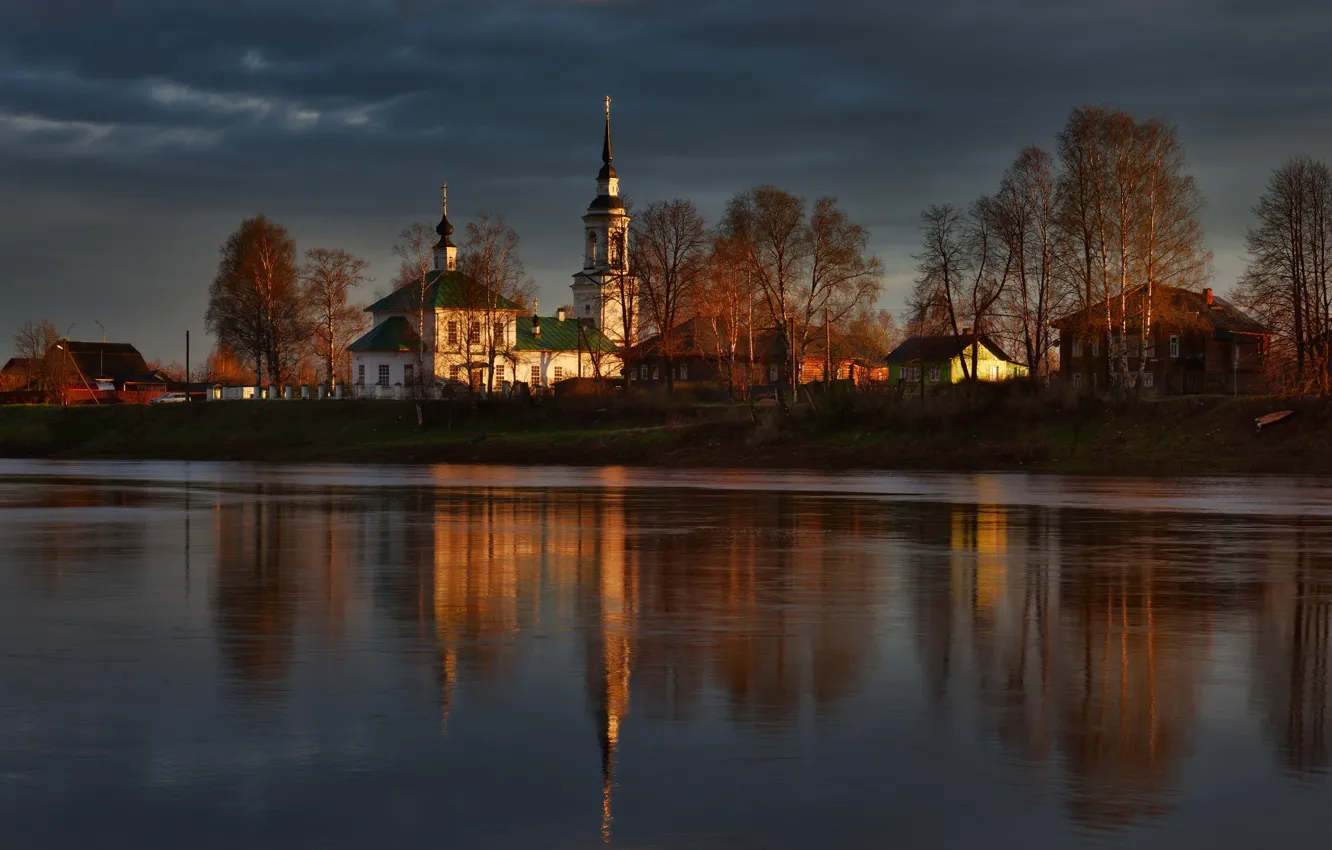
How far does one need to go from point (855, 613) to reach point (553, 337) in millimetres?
111631

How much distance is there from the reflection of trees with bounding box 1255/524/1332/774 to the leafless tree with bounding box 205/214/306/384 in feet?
334

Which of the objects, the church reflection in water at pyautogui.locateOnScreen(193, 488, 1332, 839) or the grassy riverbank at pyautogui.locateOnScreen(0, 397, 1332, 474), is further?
the grassy riverbank at pyautogui.locateOnScreen(0, 397, 1332, 474)

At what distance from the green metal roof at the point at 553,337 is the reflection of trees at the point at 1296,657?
100m

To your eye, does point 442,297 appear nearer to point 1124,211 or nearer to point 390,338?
point 390,338

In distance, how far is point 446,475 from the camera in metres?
55.4

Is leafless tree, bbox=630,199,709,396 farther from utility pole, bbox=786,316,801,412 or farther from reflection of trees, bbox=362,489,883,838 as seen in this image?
reflection of trees, bbox=362,489,883,838

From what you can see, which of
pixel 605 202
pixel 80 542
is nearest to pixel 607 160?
pixel 605 202

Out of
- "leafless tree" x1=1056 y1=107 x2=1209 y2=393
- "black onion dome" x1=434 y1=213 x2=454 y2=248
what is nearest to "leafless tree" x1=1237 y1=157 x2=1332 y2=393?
"leafless tree" x1=1056 y1=107 x2=1209 y2=393

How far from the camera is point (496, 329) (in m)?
99.7

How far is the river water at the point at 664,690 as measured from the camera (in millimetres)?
8359

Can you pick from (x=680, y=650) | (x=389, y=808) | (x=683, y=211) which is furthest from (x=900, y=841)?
(x=683, y=211)

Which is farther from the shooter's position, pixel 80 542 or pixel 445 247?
pixel 445 247

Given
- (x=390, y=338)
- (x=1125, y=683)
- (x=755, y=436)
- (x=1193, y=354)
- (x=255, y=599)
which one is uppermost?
(x=390, y=338)

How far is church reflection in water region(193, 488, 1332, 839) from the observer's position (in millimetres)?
10789
